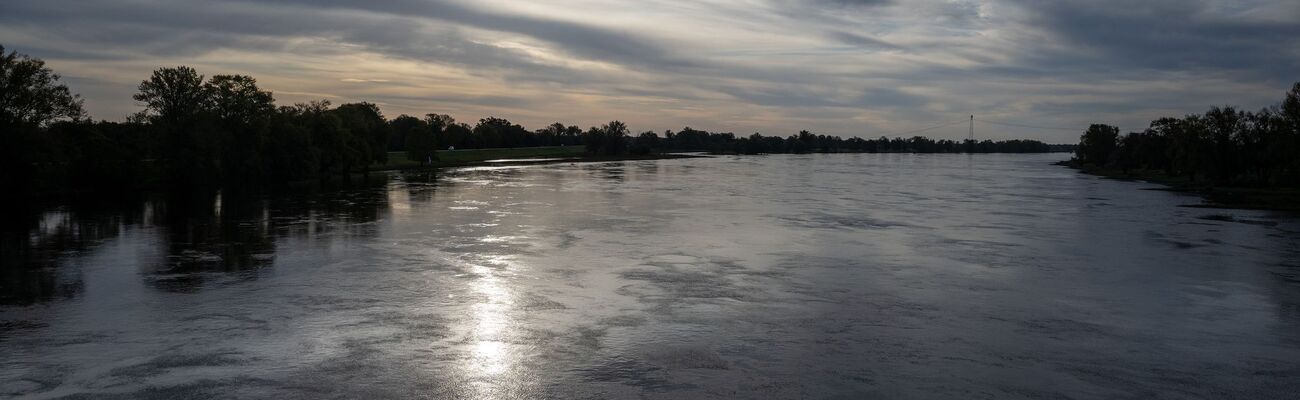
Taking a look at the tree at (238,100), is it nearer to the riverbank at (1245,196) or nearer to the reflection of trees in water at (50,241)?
the reflection of trees in water at (50,241)

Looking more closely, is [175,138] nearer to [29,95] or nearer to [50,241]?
[29,95]

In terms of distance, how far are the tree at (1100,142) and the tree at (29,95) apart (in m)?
135

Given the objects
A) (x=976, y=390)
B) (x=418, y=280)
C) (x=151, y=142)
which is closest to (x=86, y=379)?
(x=418, y=280)

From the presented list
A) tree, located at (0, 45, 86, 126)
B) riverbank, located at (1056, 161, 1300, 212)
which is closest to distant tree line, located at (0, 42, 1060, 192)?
tree, located at (0, 45, 86, 126)

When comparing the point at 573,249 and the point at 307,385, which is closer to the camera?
the point at 307,385

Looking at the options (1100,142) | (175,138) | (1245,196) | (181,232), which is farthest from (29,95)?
(1100,142)

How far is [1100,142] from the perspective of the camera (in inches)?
5207

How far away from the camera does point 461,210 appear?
1550 inches

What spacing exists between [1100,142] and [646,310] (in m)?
139

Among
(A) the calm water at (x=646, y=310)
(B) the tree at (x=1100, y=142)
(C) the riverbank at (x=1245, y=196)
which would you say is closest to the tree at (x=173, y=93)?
(A) the calm water at (x=646, y=310)

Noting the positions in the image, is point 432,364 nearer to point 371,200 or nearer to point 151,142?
point 371,200

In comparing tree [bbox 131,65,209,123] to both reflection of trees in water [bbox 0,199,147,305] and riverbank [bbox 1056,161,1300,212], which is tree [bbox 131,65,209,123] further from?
riverbank [bbox 1056,161,1300,212]

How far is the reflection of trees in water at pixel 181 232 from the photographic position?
19.2m

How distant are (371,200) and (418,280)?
30.1 m
